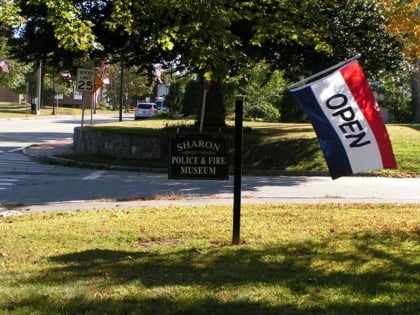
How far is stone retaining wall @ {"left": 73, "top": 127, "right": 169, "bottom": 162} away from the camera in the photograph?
65.9 feet

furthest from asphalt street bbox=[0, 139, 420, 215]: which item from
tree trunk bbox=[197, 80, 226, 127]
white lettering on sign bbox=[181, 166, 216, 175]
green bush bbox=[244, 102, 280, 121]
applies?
green bush bbox=[244, 102, 280, 121]

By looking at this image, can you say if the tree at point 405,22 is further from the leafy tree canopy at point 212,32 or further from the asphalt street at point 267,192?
the asphalt street at point 267,192

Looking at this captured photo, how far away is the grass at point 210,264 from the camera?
4.52 m

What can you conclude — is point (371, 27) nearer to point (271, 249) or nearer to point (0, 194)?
point (0, 194)

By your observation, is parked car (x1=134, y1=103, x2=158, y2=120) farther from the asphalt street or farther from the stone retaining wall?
the asphalt street

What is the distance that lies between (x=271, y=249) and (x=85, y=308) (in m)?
2.53

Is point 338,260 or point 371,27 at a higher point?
point 371,27

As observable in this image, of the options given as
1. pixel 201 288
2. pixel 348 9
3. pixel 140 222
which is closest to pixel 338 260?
pixel 201 288

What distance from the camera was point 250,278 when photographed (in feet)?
17.1

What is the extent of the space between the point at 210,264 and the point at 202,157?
5.05 feet

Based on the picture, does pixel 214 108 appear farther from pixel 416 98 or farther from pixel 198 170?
pixel 416 98

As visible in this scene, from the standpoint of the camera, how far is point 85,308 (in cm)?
443

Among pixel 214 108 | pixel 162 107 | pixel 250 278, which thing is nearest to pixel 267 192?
pixel 250 278

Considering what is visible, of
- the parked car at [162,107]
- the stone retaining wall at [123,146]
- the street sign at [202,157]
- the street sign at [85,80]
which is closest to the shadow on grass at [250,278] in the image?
the street sign at [202,157]
